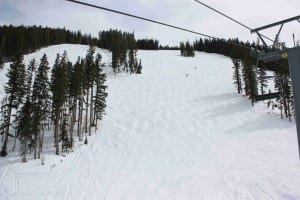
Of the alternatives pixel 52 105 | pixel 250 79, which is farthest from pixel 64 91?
pixel 250 79

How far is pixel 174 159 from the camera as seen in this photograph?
88.1 feet

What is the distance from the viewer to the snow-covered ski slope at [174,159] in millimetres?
20234

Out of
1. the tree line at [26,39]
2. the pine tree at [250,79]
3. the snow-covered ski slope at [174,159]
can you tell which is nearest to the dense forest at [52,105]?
the snow-covered ski slope at [174,159]

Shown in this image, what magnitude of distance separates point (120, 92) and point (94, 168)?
30828 millimetres

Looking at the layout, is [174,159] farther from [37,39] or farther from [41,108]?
[37,39]

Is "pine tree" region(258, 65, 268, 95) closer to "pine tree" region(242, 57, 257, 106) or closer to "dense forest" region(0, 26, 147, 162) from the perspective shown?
"pine tree" region(242, 57, 257, 106)

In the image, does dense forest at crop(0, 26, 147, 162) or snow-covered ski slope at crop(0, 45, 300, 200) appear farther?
dense forest at crop(0, 26, 147, 162)

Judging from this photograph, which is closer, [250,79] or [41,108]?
[41,108]

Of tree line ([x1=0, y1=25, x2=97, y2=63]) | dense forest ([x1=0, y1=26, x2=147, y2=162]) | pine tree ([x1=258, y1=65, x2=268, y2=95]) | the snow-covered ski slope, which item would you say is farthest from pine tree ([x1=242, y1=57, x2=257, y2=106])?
tree line ([x1=0, y1=25, x2=97, y2=63])

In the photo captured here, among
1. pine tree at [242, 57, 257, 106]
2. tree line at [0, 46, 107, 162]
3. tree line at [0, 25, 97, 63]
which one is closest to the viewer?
tree line at [0, 46, 107, 162]

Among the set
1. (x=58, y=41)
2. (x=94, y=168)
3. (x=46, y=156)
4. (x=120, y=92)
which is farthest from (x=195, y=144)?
(x=58, y=41)

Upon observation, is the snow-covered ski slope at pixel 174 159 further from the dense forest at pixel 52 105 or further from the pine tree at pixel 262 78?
the pine tree at pixel 262 78

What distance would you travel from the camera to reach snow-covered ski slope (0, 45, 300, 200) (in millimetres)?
20234

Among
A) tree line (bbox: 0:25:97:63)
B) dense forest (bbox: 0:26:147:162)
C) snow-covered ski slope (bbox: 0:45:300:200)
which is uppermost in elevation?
tree line (bbox: 0:25:97:63)
